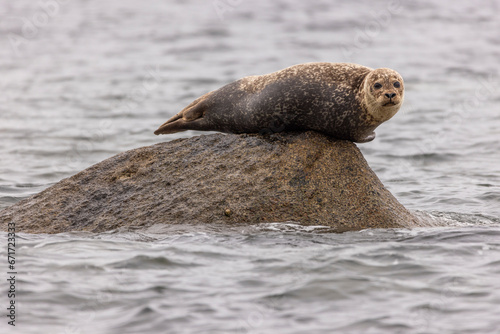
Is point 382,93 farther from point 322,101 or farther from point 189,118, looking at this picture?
point 189,118

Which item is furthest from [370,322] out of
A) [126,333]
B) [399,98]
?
[399,98]

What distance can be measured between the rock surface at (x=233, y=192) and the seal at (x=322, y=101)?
0.15 m

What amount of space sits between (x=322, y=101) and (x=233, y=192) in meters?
1.18

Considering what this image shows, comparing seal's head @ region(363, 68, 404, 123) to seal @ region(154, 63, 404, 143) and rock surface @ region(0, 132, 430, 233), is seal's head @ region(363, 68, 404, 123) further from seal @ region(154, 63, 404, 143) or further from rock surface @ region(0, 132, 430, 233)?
rock surface @ region(0, 132, 430, 233)

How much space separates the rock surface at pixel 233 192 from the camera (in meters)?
6.21

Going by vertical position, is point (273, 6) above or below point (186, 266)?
above

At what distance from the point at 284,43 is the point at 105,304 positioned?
59.7ft

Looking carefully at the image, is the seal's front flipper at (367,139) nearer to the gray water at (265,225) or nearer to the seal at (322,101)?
the seal at (322,101)

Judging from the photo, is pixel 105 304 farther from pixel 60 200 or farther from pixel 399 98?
pixel 399 98

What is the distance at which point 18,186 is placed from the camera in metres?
8.99

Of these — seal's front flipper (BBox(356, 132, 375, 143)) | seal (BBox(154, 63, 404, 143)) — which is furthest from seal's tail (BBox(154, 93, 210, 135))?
seal's front flipper (BBox(356, 132, 375, 143))

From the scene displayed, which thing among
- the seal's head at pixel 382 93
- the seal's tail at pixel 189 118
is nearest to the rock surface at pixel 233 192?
the seal's head at pixel 382 93

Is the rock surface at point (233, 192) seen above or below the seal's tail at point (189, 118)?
below

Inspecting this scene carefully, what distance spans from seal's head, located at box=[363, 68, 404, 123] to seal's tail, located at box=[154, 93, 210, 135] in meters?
1.77
